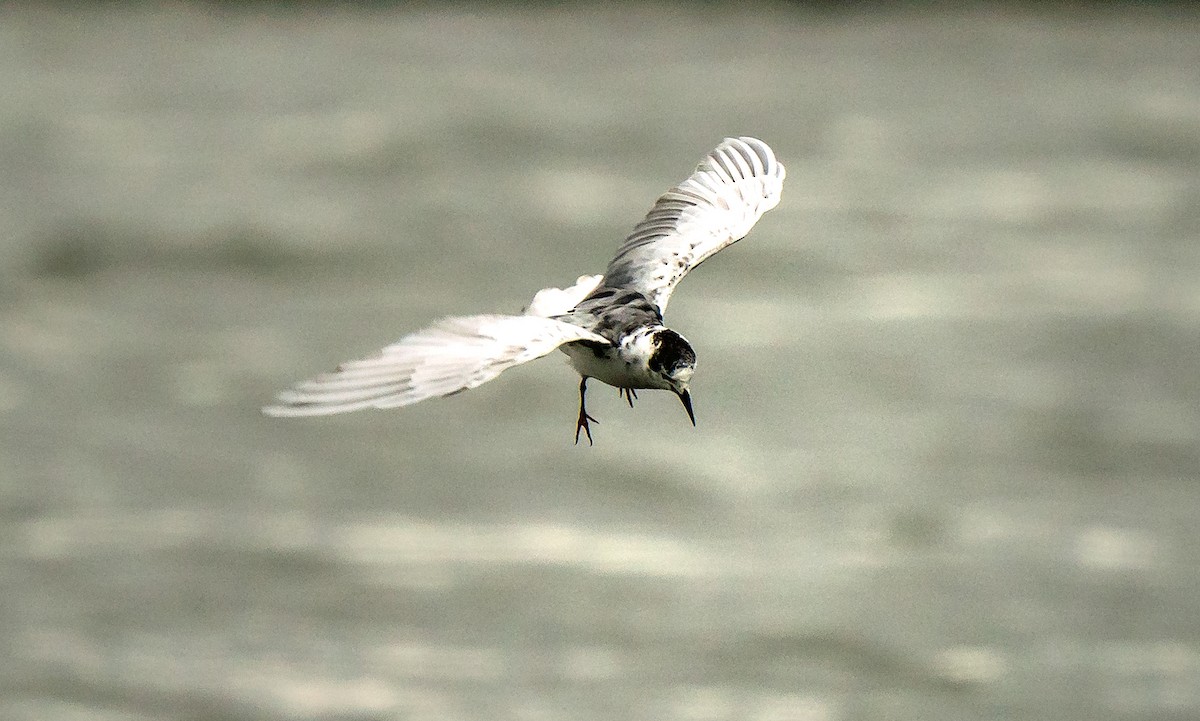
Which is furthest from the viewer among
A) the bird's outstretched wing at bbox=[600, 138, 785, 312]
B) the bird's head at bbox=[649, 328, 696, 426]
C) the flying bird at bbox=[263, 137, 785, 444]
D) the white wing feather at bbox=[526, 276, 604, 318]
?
the bird's outstretched wing at bbox=[600, 138, 785, 312]

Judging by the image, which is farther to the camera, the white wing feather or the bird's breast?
the white wing feather

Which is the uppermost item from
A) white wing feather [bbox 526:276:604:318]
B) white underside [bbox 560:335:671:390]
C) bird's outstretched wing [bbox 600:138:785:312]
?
bird's outstretched wing [bbox 600:138:785:312]

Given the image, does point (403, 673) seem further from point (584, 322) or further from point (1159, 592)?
point (584, 322)

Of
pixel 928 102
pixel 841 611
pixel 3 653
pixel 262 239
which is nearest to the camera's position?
pixel 3 653

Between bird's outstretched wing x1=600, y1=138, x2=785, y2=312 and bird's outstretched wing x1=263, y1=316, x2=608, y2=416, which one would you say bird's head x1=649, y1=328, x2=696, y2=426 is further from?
bird's outstretched wing x1=600, y1=138, x2=785, y2=312

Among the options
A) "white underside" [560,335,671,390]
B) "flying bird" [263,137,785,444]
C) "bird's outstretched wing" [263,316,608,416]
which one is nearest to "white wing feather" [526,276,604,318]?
"flying bird" [263,137,785,444]

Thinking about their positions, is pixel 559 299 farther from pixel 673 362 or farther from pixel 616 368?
pixel 673 362

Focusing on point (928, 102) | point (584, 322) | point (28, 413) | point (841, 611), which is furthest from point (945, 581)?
point (584, 322)

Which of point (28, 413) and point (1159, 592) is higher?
point (28, 413)

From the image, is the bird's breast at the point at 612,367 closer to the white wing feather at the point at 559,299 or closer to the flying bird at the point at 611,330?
the flying bird at the point at 611,330
